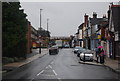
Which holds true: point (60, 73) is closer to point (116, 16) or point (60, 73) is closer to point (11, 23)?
point (11, 23)

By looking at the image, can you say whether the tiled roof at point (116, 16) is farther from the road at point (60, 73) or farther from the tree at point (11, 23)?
the tree at point (11, 23)

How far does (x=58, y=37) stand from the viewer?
13612cm

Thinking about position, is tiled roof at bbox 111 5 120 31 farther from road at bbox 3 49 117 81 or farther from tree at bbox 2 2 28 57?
tree at bbox 2 2 28 57

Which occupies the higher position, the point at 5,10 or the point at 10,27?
the point at 5,10

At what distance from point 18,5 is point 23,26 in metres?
2.71

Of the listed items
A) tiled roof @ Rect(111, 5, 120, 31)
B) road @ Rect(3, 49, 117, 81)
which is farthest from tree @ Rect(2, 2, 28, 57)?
tiled roof @ Rect(111, 5, 120, 31)

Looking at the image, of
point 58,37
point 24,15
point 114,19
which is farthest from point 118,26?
point 58,37

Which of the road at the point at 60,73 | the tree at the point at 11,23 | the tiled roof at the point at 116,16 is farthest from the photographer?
the tiled roof at the point at 116,16

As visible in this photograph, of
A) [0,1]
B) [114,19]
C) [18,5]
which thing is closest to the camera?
[0,1]

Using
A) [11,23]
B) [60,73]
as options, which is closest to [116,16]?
[11,23]

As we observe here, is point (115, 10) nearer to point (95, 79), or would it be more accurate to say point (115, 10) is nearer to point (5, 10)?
point (5, 10)

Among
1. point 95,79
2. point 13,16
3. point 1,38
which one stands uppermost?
point 13,16

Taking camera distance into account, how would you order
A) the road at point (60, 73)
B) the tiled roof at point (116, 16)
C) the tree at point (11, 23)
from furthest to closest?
the tiled roof at point (116, 16) < the tree at point (11, 23) < the road at point (60, 73)

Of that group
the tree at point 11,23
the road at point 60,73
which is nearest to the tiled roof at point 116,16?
the road at point 60,73
